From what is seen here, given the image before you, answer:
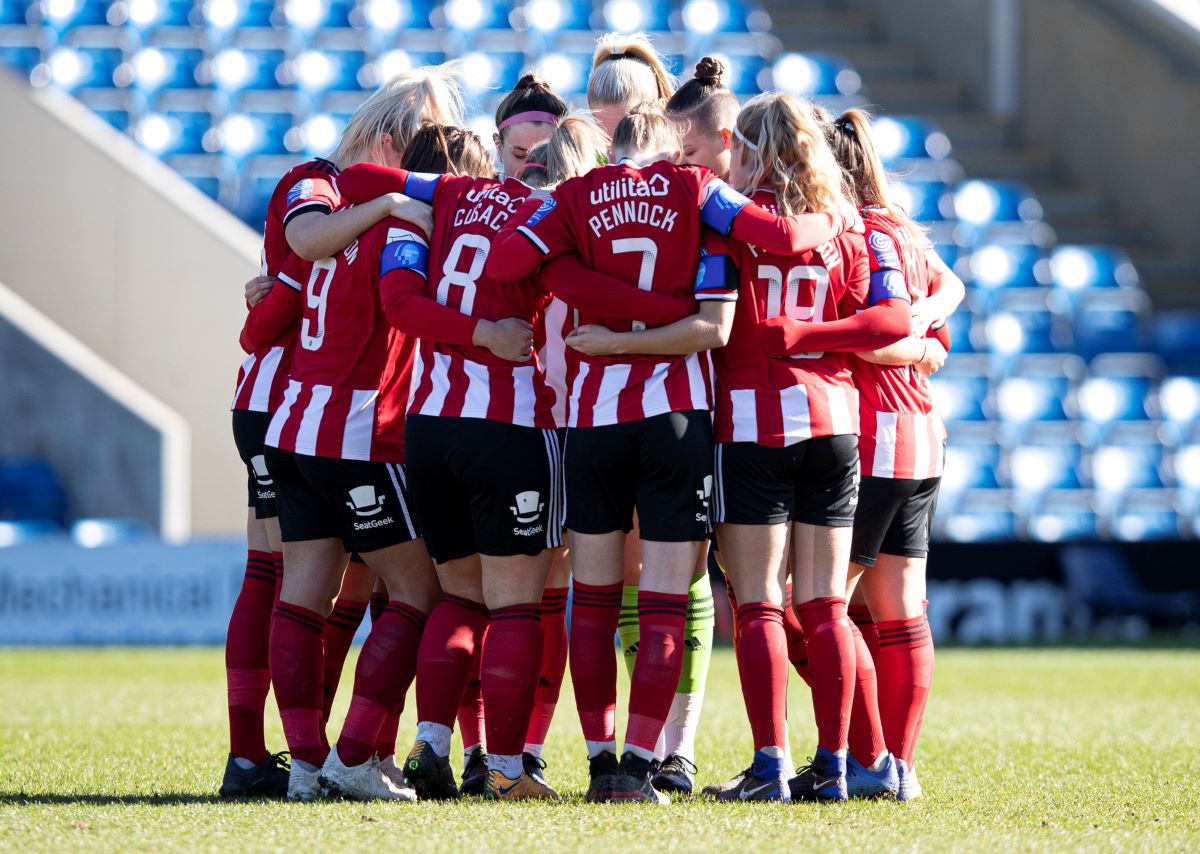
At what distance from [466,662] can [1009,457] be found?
10.7 m

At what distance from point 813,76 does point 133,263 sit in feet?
23.4

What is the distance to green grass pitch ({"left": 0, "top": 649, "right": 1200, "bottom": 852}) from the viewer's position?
335 cm

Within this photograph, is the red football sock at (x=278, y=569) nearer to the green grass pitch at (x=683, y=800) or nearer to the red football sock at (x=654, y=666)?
the green grass pitch at (x=683, y=800)

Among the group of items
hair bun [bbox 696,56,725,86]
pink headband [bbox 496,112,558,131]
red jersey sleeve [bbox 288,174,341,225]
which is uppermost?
hair bun [bbox 696,56,725,86]

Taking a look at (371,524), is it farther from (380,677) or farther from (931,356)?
(931,356)

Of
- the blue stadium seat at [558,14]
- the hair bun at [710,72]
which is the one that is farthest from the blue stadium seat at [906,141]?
the hair bun at [710,72]

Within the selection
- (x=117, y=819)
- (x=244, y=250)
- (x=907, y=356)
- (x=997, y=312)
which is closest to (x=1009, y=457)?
(x=997, y=312)

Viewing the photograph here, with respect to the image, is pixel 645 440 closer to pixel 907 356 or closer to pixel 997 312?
pixel 907 356

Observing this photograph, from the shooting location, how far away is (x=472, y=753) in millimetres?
4430

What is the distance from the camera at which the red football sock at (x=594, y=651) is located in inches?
155

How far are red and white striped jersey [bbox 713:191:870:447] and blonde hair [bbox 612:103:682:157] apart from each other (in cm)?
30

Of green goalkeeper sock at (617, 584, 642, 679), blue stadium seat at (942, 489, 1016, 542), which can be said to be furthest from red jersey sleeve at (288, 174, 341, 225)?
blue stadium seat at (942, 489, 1016, 542)

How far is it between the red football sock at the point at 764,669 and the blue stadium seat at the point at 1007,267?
444 inches

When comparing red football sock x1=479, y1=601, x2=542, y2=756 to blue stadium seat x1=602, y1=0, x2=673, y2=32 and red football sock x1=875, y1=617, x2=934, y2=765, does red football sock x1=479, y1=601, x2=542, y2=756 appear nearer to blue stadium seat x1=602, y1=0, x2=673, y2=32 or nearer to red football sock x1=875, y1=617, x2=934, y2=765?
red football sock x1=875, y1=617, x2=934, y2=765
